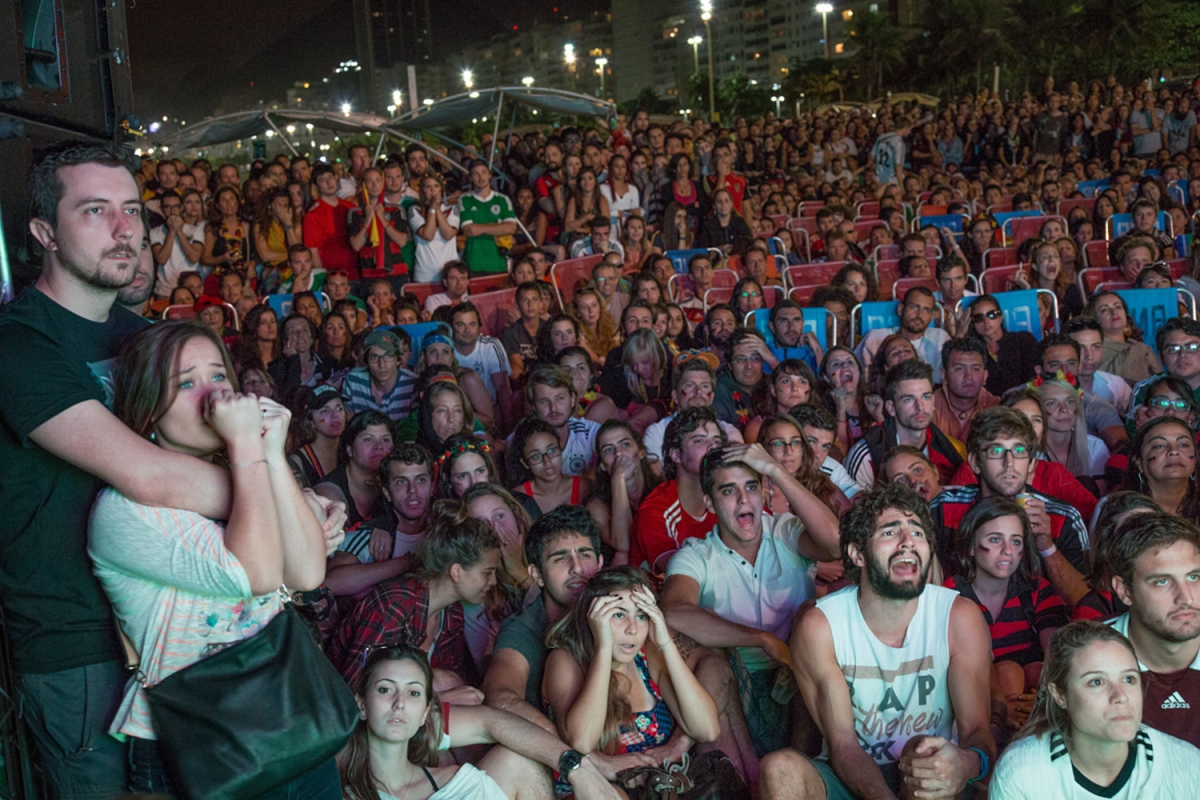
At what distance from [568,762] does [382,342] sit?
3.82m

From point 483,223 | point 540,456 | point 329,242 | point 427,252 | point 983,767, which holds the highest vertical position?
point 483,223

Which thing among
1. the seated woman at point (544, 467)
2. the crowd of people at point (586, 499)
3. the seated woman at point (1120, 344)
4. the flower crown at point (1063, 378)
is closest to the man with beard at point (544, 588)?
the crowd of people at point (586, 499)

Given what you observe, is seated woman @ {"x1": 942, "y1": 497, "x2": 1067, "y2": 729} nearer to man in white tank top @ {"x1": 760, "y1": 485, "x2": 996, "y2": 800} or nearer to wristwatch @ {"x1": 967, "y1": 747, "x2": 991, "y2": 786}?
man in white tank top @ {"x1": 760, "y1": 485, "x2": 996, "y2": 800}

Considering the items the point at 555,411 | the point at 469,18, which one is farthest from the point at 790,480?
the point at 469,18

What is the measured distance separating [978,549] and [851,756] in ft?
3.56

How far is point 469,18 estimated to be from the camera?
551 ft

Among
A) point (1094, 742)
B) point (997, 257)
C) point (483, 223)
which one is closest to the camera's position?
point (1094, 742)

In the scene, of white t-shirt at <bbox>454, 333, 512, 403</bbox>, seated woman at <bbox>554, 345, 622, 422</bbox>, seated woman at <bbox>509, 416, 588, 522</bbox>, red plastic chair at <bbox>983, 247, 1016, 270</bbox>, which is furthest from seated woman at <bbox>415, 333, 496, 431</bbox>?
red plastic chair at <bbox>983, 247, 1016, 270</bbox>

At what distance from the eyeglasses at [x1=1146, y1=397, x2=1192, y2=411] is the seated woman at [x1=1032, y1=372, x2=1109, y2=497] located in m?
0.40

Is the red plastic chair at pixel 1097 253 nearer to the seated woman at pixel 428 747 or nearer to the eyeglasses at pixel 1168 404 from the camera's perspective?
the eyeglasses at pixel 1168 404

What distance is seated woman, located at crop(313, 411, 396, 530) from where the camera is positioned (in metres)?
5.38

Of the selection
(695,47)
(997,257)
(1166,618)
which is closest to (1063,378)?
(1166,618)

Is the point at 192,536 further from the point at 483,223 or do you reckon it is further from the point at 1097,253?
the point at 1097,253

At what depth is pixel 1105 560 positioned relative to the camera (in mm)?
3727
